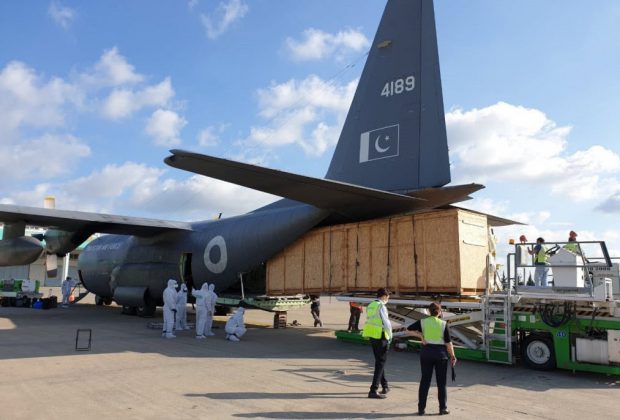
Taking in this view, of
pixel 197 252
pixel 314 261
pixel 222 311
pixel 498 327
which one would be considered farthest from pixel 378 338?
pixel 222 311

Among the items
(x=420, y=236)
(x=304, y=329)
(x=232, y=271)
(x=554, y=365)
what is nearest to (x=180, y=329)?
(x=232, y=271)

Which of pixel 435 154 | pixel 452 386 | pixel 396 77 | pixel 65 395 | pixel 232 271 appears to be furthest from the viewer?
pixel 232 271

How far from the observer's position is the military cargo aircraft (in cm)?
1120

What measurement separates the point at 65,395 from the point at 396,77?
33.5 feet

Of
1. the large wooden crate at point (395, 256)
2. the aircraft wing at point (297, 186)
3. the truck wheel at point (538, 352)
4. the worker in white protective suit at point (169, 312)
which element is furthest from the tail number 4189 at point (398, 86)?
the worker in white protective suit at point (169, 312)

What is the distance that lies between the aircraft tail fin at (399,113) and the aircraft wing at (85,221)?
8.09 meters

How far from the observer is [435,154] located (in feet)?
A: 38.7

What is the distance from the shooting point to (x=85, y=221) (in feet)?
55.9

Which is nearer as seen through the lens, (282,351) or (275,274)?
(282,351)

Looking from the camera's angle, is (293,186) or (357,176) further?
(357,176)

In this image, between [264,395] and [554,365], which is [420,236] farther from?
[264,395]

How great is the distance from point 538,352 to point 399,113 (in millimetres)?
6428

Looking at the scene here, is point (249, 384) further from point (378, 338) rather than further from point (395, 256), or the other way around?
point (395, 256)

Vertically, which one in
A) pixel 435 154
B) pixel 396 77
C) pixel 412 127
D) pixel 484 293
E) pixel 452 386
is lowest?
pixel 452 386
